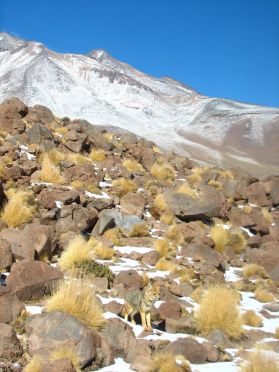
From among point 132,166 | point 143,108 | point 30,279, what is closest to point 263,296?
point 30,279

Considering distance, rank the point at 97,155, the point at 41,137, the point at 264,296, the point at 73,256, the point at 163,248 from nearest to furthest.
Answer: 1. the point at 73,256
2. the point at 264,296
3. the point at 163,248
4. the point at 41,137
5. the point at 97,155

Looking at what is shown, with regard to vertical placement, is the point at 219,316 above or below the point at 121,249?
below

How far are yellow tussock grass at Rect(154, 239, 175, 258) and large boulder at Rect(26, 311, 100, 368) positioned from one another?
5.32 meters

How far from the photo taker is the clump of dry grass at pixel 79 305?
6.29 metres

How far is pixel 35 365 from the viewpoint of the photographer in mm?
5152

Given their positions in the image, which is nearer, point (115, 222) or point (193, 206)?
point (115, 222)

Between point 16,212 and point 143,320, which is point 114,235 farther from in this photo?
point 143,320

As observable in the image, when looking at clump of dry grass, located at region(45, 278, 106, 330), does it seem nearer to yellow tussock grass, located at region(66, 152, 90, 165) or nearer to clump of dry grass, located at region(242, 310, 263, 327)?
clump of dry grass, located at region(242, 310, 263, 327)

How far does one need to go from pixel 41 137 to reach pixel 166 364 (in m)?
11.7

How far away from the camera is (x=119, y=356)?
6125 millimetres

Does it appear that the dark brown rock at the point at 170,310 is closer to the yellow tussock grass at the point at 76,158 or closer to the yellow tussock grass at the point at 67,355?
the yellow tussock grass at the point at 67,355

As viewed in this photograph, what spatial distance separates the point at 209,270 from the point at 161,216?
302 centimetres

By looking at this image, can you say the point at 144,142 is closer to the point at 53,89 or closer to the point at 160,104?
the point at 53,89

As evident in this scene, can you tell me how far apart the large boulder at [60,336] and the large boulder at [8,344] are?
0.18m
